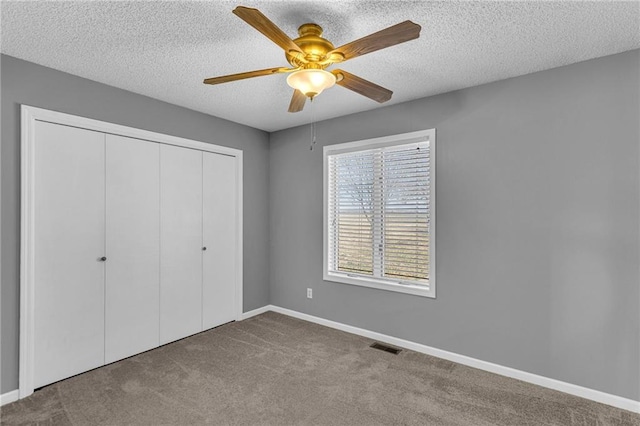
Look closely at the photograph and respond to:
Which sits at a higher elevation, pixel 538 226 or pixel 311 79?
pixel 311 79

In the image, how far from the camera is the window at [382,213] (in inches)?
125

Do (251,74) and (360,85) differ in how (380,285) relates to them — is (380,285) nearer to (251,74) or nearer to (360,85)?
(360,85)

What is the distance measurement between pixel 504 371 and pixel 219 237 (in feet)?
10.3

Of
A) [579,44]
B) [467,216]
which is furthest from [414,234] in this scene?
[579,44]

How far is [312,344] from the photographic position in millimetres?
3293

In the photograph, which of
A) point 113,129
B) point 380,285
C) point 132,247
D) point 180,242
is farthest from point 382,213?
point 113,129

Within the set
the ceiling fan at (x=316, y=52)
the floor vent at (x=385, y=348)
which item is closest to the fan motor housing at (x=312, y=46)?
the ceiling fan at (x=316, y=52)

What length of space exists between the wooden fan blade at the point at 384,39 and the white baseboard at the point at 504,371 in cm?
264

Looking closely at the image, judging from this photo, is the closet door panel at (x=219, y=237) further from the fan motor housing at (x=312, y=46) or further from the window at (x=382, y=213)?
the fan motor housing at (x=312, y=46)

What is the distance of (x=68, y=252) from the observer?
2611mm

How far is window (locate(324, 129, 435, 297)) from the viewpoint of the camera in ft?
10.4

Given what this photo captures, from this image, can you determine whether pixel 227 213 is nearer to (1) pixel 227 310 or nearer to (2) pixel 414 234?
(1) pixel 227 310

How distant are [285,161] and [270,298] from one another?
74.2 inches

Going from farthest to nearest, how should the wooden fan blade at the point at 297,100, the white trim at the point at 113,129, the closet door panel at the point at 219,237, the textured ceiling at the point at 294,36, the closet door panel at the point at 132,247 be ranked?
the closet door panel at the point at 219,237, the closet door panel at the point at 132,247, the white trim at the point at 113,129, the wooden fan blade at the point at 297,100, the textured ceiling at the point at 294,36
